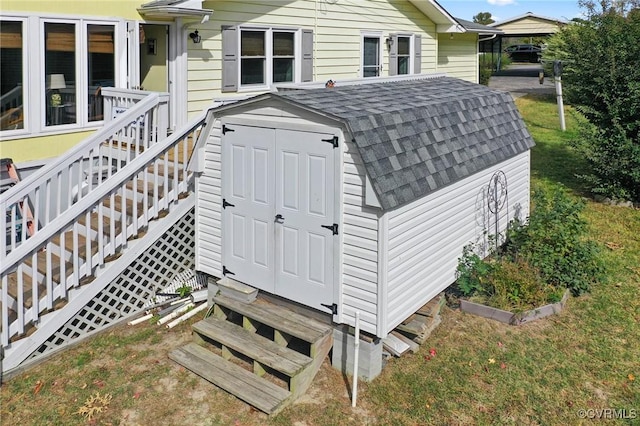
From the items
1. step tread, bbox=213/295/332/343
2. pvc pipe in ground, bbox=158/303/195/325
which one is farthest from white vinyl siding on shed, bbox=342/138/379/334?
pvc pipe in ground, bbox=158/303/195/325

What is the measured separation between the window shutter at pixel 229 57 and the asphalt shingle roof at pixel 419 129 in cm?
344

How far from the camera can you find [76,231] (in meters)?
5.38

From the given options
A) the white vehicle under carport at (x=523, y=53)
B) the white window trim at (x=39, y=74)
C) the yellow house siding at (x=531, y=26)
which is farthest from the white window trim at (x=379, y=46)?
the white vehicle under carport at (x=523, y=53)

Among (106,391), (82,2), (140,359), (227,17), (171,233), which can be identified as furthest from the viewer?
(227,17)

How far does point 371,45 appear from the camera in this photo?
13.2 meters

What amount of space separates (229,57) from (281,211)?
16.8 feet

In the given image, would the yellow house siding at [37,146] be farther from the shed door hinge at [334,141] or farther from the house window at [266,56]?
the shed door hinge at [334,141]

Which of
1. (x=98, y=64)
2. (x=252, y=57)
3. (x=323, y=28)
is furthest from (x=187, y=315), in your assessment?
(x=323, y=28)

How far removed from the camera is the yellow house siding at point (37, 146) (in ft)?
24.0

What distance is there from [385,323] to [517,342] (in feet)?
5.33

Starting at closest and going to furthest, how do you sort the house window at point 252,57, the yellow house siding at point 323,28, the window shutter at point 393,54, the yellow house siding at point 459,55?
the yellow house siding at point 323,28 < the house window at point 252,57 < the window shutter at point 393,54 < the yellow house siding at point 459,55

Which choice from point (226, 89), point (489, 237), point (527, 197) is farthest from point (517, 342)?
point (226, 89)

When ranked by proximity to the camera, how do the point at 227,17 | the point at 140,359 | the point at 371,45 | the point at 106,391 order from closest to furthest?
the point at 106,391 → the point at 140,359 → the point at 227,17 → the point at 371,45

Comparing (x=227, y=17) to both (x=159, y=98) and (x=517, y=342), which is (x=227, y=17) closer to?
(x=159, y=98)
